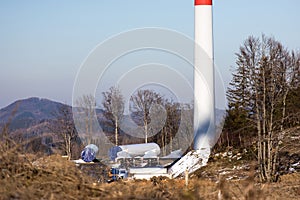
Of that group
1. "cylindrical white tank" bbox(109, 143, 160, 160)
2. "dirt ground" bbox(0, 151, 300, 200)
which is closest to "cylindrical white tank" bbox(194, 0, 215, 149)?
"cylindrical white tank" bbox(109, 143, 160, 160)

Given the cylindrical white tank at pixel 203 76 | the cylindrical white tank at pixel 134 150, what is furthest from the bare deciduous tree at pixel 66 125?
the cylindrical white tank at pixel 203 76

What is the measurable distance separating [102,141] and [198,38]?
1027 centimetres

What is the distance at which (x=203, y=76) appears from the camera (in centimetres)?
2969

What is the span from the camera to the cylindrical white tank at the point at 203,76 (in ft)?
95.1

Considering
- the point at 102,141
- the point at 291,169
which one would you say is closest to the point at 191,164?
the point at 291,169

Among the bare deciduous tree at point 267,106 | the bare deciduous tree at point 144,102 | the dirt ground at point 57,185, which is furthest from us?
the bare deciduous tree at point 144,102

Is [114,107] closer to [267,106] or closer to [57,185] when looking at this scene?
[267,106]

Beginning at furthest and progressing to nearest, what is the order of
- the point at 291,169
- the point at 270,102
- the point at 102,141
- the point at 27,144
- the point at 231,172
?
the point at 102,141 < the point at 231,172 < the point at 291,169 < the point at 270,102 < the point at 27,144

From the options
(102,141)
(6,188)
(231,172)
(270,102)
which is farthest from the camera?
(102,141)

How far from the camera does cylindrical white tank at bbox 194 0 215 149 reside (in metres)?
29.0

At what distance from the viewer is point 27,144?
237 inches

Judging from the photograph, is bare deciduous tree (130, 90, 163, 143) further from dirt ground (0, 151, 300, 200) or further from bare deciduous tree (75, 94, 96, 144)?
dirt ground (0, 151, 300, 200)

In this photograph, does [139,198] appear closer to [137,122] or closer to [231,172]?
[231,172]

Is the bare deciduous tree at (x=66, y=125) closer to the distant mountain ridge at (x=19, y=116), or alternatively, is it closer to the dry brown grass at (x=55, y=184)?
the distant mountain ridge at (x=19, y=116)
